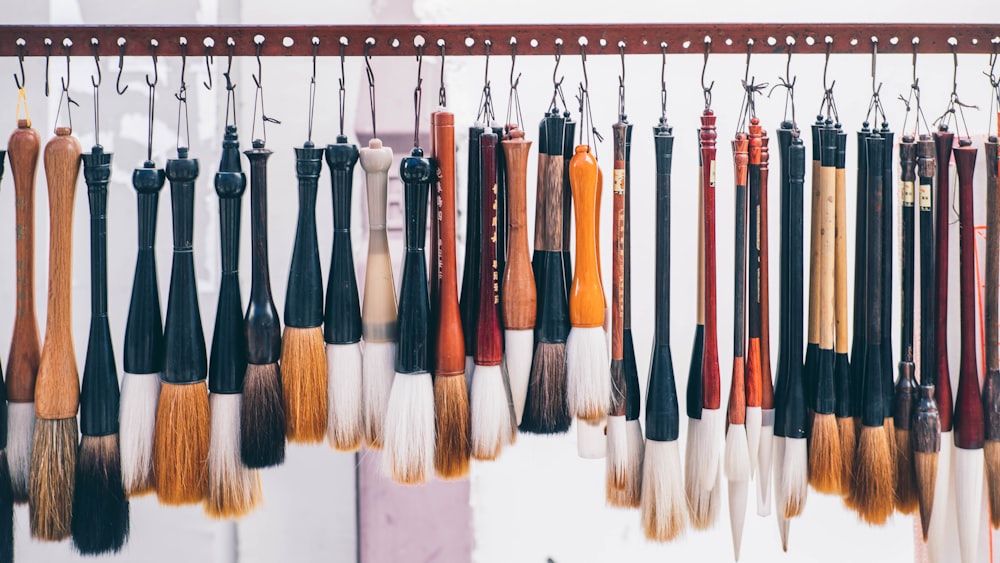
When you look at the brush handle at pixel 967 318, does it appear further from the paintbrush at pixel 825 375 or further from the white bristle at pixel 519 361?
the white bristle at pixel 519 361

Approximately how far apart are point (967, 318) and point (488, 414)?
0.63 m

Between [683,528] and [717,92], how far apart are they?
2.51ft

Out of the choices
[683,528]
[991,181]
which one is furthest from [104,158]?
[991,181]

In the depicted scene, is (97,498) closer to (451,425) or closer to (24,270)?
(24,270)

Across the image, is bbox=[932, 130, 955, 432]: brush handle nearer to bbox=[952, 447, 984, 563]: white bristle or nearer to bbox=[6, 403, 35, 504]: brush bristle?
bbox=[952, 447, 984, 563]: white bristle

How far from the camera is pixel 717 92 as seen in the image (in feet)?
4.83

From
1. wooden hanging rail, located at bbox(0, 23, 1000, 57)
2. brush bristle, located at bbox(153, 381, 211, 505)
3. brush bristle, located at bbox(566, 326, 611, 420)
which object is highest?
wooden hanging rail, located at bbox(0, 23, 1000, 57)

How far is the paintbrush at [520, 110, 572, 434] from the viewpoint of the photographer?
1047mm

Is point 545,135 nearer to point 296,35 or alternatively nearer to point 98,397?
point 296,35

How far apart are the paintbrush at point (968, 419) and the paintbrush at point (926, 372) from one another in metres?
0.04

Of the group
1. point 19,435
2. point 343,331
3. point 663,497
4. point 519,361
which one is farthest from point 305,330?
point 663,497

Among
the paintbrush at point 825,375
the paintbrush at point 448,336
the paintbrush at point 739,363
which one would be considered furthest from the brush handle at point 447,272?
the paintbrush at point 825,375

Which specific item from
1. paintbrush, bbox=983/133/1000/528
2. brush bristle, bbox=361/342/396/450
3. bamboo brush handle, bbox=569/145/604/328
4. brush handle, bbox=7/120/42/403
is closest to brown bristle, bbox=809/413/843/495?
paintbrush, bbox=983/133/1000/528

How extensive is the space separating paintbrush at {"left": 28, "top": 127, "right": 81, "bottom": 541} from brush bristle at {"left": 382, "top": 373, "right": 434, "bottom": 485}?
391 mm
